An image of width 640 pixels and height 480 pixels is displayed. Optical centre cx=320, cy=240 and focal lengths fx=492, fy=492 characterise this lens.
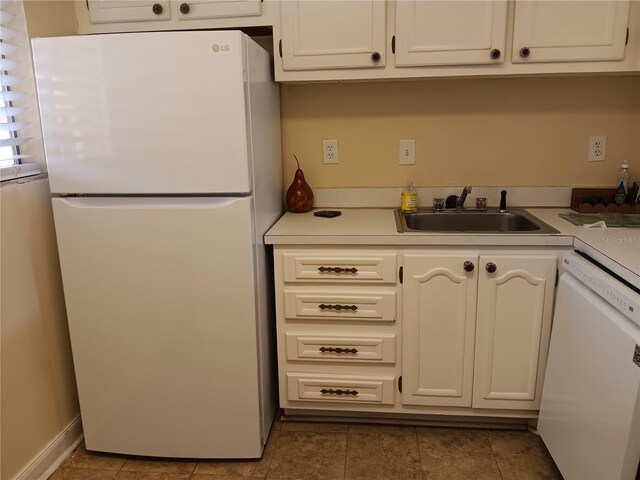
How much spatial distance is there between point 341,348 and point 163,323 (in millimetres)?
681

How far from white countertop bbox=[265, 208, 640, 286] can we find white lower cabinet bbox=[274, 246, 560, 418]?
4cm

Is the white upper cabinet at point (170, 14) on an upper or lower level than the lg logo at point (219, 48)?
upper

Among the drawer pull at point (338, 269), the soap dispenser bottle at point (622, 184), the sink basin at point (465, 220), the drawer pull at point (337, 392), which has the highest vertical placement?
the soap dispenser bottle at point (622, 184)

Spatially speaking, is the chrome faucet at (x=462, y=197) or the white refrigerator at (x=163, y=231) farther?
the chrome faucet at (x=462, y=197)

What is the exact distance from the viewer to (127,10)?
6.41ft

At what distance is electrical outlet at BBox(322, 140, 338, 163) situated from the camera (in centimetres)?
232

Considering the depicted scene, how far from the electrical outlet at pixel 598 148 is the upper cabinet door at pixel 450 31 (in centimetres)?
66

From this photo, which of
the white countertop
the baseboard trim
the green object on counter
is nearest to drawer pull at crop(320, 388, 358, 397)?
the white countertop

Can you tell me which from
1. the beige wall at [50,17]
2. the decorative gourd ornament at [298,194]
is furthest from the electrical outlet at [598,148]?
the beige wall at [50,17]

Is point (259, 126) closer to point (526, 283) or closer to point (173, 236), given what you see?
point (173, 236)

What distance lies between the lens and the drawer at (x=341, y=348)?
192 centimetres

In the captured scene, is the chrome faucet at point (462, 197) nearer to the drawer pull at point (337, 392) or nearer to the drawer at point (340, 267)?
the drawer at point (340, 267)

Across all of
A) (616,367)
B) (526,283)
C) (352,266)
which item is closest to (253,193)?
(352,266)

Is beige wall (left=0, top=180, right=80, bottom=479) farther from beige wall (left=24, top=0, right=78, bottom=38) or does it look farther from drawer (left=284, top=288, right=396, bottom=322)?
drawer (left=284, top=288, right=396, bottom=322)
